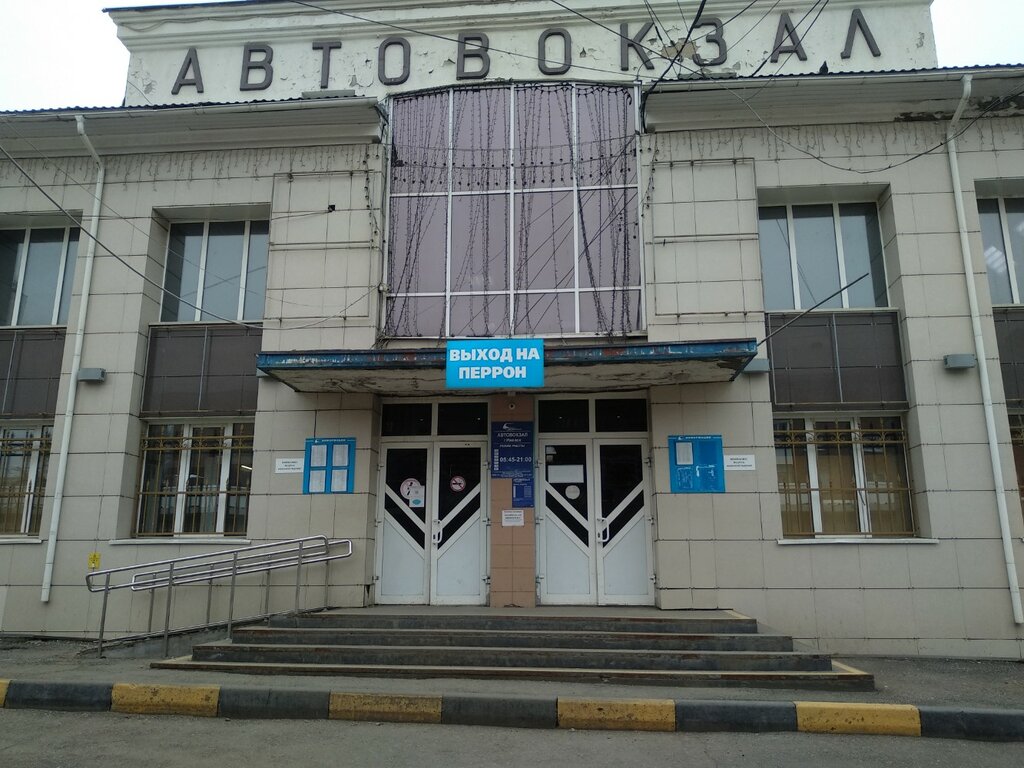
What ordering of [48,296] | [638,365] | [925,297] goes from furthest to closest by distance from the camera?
1. [48,296]
2. [925,297]
3. [638,365]

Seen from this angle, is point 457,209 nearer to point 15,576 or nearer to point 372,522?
point 372,522

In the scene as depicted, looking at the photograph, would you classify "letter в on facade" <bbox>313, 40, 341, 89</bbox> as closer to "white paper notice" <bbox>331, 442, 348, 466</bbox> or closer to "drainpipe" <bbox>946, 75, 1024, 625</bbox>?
"white paper notice" <bbox>331, 442, 348, 466</bbox>

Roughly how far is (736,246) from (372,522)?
6450 mm

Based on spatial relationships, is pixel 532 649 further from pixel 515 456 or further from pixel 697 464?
pixel 697 464

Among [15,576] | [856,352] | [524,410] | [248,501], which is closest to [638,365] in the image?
[524,410]

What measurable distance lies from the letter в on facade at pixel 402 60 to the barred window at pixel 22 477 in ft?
24.9

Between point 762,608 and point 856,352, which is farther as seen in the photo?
point 856,352

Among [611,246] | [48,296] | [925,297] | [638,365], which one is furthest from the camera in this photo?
[48,296]

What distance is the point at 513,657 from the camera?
7590 mm

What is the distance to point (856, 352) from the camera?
10297mm

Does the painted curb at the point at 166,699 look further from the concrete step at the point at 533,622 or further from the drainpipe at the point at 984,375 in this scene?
the drainpipe at the point at 984,375

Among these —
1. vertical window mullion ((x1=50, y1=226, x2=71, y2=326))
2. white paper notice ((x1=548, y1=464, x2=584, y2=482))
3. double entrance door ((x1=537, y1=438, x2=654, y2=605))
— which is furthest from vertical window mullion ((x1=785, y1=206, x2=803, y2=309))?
vertical window mullion ((x1=50, y1=226, x2=71, y2=326))

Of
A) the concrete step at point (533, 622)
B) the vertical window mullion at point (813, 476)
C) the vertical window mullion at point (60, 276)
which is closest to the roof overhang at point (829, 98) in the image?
the vertical window mullion at point (813, 476)

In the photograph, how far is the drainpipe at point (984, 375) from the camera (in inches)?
364
